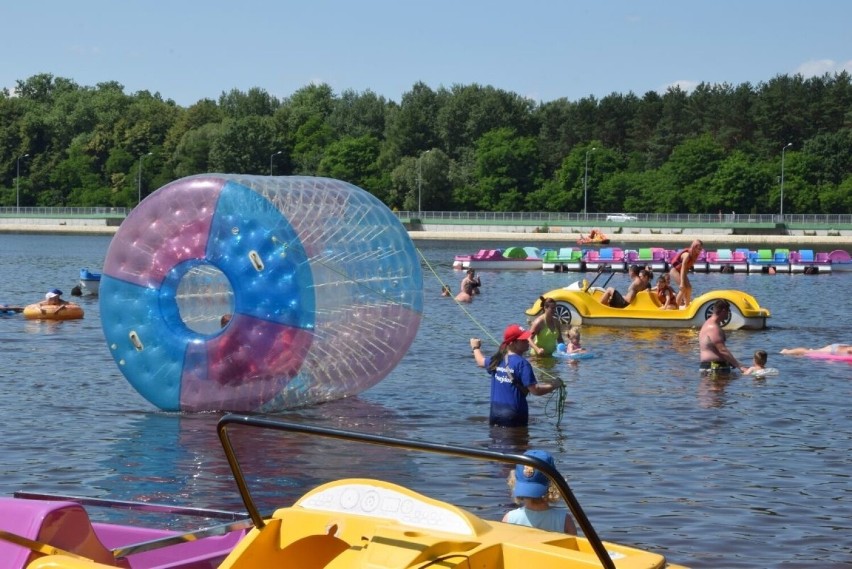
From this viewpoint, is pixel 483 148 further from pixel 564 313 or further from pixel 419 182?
pixel 564 313

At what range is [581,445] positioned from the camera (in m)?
14.4

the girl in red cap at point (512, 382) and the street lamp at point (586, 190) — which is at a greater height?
the street lamp at point (586, 190)

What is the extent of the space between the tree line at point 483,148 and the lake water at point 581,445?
85157 mm

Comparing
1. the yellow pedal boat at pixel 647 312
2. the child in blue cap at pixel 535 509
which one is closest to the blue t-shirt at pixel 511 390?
the child in blue cap at pixel 535 509

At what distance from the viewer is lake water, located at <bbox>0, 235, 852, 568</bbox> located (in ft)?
36.6

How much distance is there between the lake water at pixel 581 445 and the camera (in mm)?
11164

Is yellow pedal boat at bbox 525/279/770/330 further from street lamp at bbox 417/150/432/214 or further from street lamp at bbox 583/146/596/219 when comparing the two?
street lamp at bbox 417/150/432/214

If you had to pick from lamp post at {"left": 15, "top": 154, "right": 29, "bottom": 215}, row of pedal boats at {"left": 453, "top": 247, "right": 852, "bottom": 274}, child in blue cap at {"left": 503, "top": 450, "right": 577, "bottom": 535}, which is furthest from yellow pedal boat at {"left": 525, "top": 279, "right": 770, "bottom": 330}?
lamp post at {"left": 15, "top": 154, "right": 29, "bottom": 215}

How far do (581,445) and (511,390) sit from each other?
→ 0.99m

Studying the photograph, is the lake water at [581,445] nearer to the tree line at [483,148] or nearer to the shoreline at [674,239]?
the shoreline at [674,239]

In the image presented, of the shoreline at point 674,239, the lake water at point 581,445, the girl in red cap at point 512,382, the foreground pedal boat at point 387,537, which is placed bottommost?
the shoreline at point 674,239

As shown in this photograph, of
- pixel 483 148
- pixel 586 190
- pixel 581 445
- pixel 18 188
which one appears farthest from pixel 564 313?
pixel 18 188

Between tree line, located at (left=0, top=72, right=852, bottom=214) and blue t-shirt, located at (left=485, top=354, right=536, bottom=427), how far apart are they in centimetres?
9021

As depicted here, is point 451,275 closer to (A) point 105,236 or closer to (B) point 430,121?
(A) point 105,236
